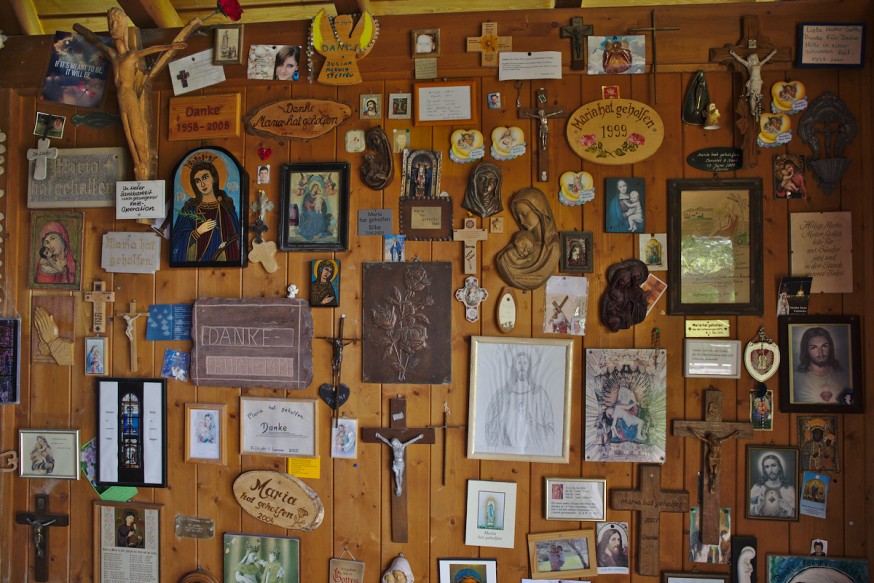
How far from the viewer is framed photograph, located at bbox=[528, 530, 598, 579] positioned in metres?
2.21

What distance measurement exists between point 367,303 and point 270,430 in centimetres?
66

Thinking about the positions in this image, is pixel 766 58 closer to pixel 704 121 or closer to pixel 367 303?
pixel 704 121

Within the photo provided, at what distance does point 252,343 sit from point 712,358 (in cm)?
179

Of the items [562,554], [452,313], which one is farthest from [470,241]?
[562,554]

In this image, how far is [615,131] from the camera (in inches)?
86.4

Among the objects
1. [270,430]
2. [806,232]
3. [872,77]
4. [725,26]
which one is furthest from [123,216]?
[872,77]

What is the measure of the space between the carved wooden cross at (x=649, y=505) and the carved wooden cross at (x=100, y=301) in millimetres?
2192

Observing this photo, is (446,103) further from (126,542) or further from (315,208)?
(126,542)

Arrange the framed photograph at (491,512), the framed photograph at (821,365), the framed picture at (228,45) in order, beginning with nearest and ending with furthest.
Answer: the framed photograph at (821,365)
the framed photograph at (491,512)
the framed picture at (228,45)

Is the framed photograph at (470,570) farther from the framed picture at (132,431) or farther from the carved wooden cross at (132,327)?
the carved wooden cross at (132,327)

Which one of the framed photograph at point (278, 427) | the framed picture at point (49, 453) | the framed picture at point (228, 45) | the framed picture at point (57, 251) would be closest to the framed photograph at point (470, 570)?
the framed photograph at point (278, 427)

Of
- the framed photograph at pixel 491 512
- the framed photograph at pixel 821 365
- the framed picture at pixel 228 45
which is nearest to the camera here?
the framed photograph at pixel 821 365

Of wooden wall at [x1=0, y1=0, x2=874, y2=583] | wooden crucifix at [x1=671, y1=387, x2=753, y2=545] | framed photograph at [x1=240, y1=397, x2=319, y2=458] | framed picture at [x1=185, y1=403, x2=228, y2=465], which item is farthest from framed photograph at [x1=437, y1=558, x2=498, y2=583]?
framed picture at [x1=185, y1=403, x2=228, y2=465]

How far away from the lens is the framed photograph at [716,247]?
2.15 meters
